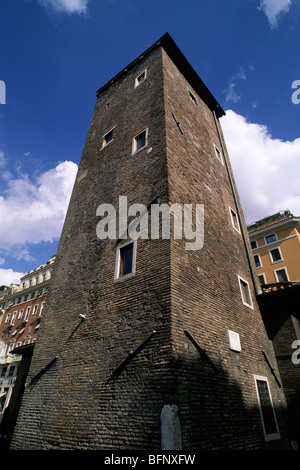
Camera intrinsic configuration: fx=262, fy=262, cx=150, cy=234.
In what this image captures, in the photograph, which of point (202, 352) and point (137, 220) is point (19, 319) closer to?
point (137, 220)

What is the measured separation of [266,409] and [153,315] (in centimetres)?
542

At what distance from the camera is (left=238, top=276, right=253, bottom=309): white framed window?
10258 mm

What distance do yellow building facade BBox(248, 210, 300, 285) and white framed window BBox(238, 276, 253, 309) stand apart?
17.7 m

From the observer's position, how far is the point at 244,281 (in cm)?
1076

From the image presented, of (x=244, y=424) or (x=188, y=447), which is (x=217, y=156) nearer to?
(x=244, y=424)

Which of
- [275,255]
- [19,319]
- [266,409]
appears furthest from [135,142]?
[19,319]

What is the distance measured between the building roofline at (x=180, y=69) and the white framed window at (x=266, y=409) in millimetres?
15948

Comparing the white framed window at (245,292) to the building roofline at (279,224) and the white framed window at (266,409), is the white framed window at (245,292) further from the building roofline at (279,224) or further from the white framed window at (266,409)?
the building roofline at (279,224)

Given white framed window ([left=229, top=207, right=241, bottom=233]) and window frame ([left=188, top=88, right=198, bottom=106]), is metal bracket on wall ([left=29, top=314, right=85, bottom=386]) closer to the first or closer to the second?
white framed window ([left=229, top=207, right=241, bottom=233])

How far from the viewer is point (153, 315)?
6395 millimetres

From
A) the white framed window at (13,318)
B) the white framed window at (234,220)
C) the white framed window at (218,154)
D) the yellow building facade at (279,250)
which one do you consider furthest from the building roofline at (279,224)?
the white framed window at (13,318)

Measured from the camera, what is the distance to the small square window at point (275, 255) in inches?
1085

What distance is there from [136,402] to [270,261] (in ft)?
85.5

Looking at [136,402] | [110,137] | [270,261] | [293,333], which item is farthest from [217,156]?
[270,261]
